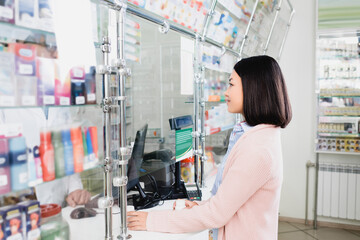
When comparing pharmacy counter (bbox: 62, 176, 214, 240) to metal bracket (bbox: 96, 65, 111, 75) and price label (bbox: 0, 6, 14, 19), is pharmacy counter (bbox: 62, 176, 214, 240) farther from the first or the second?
price label (bbox: 0, 6, 14, 19)

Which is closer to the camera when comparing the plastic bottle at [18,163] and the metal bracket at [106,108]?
the plastic bottle at [18,163]

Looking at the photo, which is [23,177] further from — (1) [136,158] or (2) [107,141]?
(1) [136,158]

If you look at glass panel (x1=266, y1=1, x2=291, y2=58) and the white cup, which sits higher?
glass panel (x1=266, y1=1, x2=291, y2=58)

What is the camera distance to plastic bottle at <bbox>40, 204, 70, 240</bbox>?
1188 mm

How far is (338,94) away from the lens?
4207mm

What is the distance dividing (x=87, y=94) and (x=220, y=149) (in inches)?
86.1

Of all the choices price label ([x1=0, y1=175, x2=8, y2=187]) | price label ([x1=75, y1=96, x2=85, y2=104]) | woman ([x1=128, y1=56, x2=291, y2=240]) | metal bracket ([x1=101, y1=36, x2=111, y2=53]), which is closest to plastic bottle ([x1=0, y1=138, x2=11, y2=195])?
price label ([x1=0, y1=175, x2=8, y2=187])

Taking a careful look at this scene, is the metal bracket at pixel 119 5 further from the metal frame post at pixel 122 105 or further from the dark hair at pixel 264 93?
the dark hair at pixel 264 93

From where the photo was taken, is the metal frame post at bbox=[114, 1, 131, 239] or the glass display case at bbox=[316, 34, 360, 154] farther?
the glass display case at bbox=[316, 34, 360, 154]

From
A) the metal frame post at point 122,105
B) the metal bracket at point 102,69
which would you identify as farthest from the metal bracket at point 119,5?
the metal bracket at point 102,69

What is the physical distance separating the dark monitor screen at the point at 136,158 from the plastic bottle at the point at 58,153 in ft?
1.91

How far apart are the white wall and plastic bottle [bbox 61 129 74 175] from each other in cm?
385

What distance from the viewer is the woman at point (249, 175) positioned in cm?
134

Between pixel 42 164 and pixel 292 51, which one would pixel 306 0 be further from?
pixel 42 164
